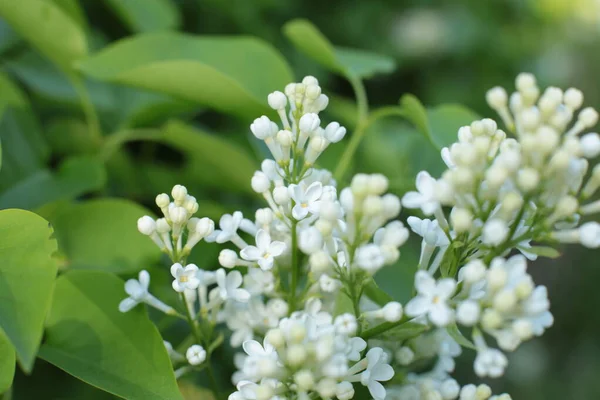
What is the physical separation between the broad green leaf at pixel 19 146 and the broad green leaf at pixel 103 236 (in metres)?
0.13

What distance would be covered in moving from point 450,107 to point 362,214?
40 cm

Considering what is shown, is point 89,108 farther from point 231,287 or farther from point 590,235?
point 590,235

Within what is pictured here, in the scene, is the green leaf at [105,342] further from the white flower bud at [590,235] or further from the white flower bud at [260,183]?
the white flower bud at [590,235]

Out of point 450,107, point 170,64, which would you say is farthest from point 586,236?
point 170,64

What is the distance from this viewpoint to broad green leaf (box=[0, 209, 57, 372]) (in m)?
0.46

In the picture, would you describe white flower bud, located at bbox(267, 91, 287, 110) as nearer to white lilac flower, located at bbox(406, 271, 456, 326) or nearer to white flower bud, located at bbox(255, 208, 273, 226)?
white flower bud, located at bbox(255, 208, 273, 226)

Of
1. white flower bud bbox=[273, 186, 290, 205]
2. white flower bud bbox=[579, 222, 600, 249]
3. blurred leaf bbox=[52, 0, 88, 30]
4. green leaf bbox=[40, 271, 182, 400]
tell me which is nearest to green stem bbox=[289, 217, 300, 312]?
white flower bud bbox=[273, 186, 290, 205]

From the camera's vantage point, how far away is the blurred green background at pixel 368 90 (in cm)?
97

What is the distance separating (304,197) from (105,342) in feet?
0.73

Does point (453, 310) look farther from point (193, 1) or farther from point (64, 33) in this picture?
point (193, 1)

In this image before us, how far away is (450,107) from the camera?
835 mm

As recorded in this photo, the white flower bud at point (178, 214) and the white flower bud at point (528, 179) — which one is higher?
the white flower bud at point (528, 179)

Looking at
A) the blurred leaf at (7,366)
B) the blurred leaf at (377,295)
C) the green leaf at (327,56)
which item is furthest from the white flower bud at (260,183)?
the green leaf at (327,56)

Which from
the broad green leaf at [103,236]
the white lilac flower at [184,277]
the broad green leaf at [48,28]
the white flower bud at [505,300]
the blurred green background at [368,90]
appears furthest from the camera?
the blurred green background at [368,90]
